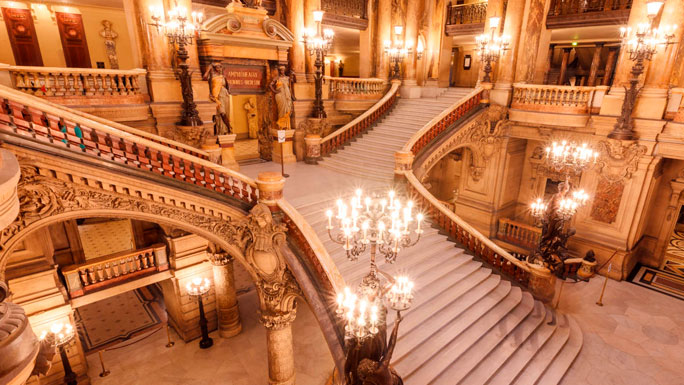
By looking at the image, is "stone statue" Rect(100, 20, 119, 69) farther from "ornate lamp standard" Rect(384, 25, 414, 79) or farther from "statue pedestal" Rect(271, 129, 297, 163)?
"ornate lamp standard" Rect(384, 25, 414, 79)

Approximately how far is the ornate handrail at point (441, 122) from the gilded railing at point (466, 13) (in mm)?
4163

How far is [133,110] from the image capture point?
310 inches

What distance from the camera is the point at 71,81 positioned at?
7.04 meters

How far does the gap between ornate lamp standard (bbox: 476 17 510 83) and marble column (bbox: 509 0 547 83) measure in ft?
1.90

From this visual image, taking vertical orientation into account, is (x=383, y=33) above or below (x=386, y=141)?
above

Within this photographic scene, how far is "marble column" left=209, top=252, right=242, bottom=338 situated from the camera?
368 inches

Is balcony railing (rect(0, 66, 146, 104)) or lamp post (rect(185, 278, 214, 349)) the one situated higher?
balcony railing (rect(0, 66, 146, 104))

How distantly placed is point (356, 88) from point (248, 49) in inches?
166

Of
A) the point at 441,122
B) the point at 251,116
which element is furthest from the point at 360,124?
the point at 251,116

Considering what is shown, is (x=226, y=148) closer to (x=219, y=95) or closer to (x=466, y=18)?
(x=219, y=95)

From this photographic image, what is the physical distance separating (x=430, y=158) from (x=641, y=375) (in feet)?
21.5

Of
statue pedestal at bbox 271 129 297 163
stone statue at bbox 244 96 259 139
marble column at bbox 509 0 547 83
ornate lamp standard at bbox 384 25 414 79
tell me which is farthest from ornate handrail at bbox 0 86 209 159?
stone statue at bbox 244 96 259 139

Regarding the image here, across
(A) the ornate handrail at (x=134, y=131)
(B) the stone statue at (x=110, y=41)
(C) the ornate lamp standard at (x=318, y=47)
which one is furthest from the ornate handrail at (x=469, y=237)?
(B) the stone statue at (x=110, y=41)

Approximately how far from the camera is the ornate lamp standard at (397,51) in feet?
41.2
